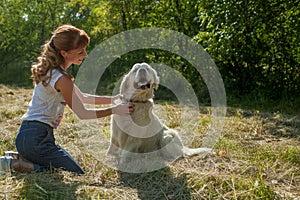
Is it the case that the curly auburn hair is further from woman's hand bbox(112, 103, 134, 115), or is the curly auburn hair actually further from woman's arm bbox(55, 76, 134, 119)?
woman's hand bbox(112, 103, 134, 115)

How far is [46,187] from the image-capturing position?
2.60 m

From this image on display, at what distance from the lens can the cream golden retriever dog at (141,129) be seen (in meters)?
3.40

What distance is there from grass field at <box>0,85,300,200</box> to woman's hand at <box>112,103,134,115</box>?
0.50 m

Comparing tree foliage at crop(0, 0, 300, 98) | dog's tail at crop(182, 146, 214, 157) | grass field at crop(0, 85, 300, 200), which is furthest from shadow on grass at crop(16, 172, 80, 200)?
tree foliage at crop(0, 0, 300, 98)

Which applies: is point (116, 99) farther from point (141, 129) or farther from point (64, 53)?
point (64, 53)

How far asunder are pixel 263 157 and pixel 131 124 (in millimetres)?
1272

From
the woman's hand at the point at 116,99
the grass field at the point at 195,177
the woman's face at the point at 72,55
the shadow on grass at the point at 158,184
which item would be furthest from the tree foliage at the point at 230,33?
the shadow on grass at the point at 158,184

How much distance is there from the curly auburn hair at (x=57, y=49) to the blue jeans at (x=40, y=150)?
400 mm

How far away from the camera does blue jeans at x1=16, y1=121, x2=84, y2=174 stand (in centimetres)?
299

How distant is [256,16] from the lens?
5699 millimetres

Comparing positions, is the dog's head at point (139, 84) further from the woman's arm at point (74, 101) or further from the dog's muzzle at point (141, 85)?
the woman's arm at point (74, 101)

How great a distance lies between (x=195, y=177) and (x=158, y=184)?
0.96 feet

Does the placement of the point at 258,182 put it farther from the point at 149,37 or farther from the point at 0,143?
the point at 149,37

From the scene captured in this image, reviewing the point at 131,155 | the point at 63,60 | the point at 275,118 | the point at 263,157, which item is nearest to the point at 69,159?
the point at 131,155
